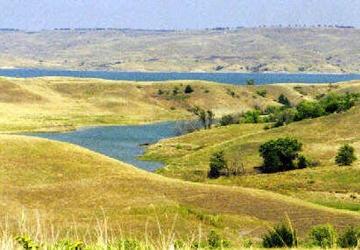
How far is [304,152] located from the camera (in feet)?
355

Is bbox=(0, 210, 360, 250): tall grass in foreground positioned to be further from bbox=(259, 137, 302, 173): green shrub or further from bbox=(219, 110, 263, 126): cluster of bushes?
bbox=(219, 110, 263, 126): cluster of bushes

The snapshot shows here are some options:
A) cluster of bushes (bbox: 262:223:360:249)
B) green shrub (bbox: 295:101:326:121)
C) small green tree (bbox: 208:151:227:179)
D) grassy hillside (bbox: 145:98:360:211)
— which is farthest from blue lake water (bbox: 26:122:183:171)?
cluster of bushes (bbox: 262:223:360:249)

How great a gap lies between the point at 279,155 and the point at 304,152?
8547 millimetres

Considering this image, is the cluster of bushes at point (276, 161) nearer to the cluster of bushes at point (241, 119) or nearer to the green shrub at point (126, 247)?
→ the cluster of bushes at point (241, 119)

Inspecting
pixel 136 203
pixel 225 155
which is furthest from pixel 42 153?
pixel 225 155

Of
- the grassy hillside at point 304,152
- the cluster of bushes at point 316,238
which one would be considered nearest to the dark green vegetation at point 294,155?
the grassy hillside at point 304,152

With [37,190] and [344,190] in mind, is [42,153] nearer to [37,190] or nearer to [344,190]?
[37,190]

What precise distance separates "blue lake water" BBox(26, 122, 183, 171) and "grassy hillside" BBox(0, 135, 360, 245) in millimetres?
41553

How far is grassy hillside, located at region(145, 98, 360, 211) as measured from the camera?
3253 inches

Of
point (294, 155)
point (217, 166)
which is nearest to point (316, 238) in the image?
point (217, 166)

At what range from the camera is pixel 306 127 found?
125 m

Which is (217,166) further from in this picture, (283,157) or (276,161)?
(283,157)

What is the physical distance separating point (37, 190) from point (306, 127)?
76911 mm

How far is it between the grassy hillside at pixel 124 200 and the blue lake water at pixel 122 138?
41553mm
